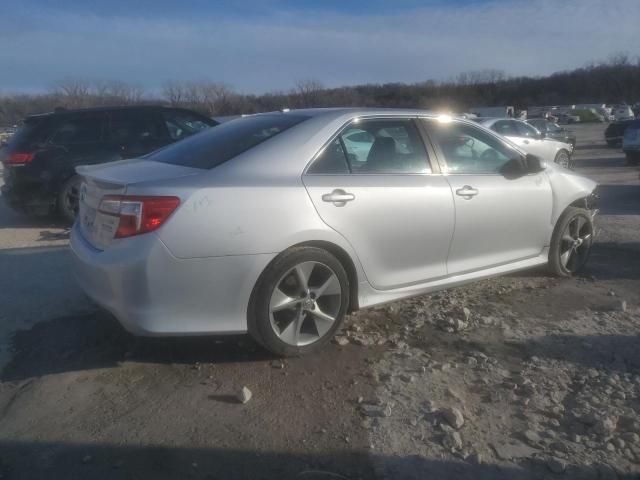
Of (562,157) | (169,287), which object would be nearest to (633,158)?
(562,157)

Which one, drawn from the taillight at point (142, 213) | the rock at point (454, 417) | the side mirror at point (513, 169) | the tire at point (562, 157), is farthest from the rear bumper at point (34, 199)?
the tire at point (562, 157)

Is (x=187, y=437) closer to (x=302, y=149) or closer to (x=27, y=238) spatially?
(x=302, y=149)

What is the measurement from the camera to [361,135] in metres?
4.43

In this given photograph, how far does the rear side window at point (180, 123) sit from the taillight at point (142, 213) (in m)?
5.87

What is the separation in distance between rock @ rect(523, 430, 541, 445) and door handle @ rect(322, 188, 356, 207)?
5.58 feet

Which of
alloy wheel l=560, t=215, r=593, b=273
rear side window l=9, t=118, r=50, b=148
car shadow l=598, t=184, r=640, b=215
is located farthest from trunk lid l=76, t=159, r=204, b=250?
car shadow l=598, t=184, r=640, b=215

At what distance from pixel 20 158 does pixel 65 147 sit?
1.92 feet

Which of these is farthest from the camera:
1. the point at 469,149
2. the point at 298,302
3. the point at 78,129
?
the point at 78,129

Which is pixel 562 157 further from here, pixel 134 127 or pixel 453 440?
pixel 453 440

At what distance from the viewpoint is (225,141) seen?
4.25 m

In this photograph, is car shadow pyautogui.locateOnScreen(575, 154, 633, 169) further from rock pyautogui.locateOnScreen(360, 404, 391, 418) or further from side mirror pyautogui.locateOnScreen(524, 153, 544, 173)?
rock pyautogui.locateOnScreen(360, 404, 391, 418)

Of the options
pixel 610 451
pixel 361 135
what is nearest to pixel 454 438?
pixel 610 451

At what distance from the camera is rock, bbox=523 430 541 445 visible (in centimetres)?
299

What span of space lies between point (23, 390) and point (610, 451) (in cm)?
314
